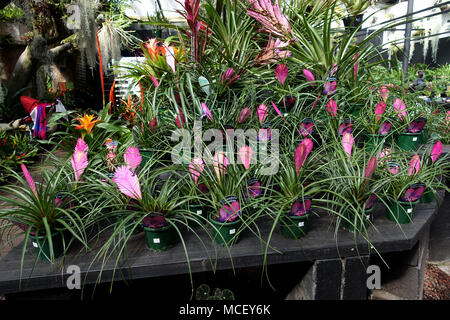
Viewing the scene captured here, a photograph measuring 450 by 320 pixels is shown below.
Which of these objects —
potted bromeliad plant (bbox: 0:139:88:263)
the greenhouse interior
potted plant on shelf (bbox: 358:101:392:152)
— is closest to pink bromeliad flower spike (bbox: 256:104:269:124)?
the greenhouse interior

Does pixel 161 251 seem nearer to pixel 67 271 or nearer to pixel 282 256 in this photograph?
pixel 67 271

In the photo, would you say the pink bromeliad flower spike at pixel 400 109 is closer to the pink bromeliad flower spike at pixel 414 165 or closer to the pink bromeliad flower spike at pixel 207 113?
the pink bromeliad flower spike at pixel 414 165

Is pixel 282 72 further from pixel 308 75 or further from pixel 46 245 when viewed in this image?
pixel 46 245

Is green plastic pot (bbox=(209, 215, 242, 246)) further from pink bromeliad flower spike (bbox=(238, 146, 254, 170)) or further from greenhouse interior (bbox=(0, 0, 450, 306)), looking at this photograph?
pink bromeliad flower spike (bbox=(238, 146, 254, 170))

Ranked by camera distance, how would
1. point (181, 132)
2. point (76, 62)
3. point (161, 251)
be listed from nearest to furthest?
1. point (161, 251)
2. point (181, 132)
3. point (76, 62)

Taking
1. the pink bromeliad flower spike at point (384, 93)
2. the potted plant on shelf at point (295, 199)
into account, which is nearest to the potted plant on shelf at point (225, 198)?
the potted plant on shelf at point (295, 199)

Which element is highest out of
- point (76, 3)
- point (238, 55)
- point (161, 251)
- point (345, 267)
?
point (76, 3)

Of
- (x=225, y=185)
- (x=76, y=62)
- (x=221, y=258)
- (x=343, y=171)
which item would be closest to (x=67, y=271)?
(x=221, y=258)

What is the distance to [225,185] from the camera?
1169mm

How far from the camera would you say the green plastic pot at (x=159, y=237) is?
1048 millimetres

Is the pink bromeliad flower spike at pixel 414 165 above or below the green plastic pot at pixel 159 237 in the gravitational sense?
above

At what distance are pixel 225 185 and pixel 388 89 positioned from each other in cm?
145

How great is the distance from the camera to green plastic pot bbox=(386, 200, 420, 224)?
3.89 ft

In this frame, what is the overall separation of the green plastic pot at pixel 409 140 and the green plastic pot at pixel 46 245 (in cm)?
165
